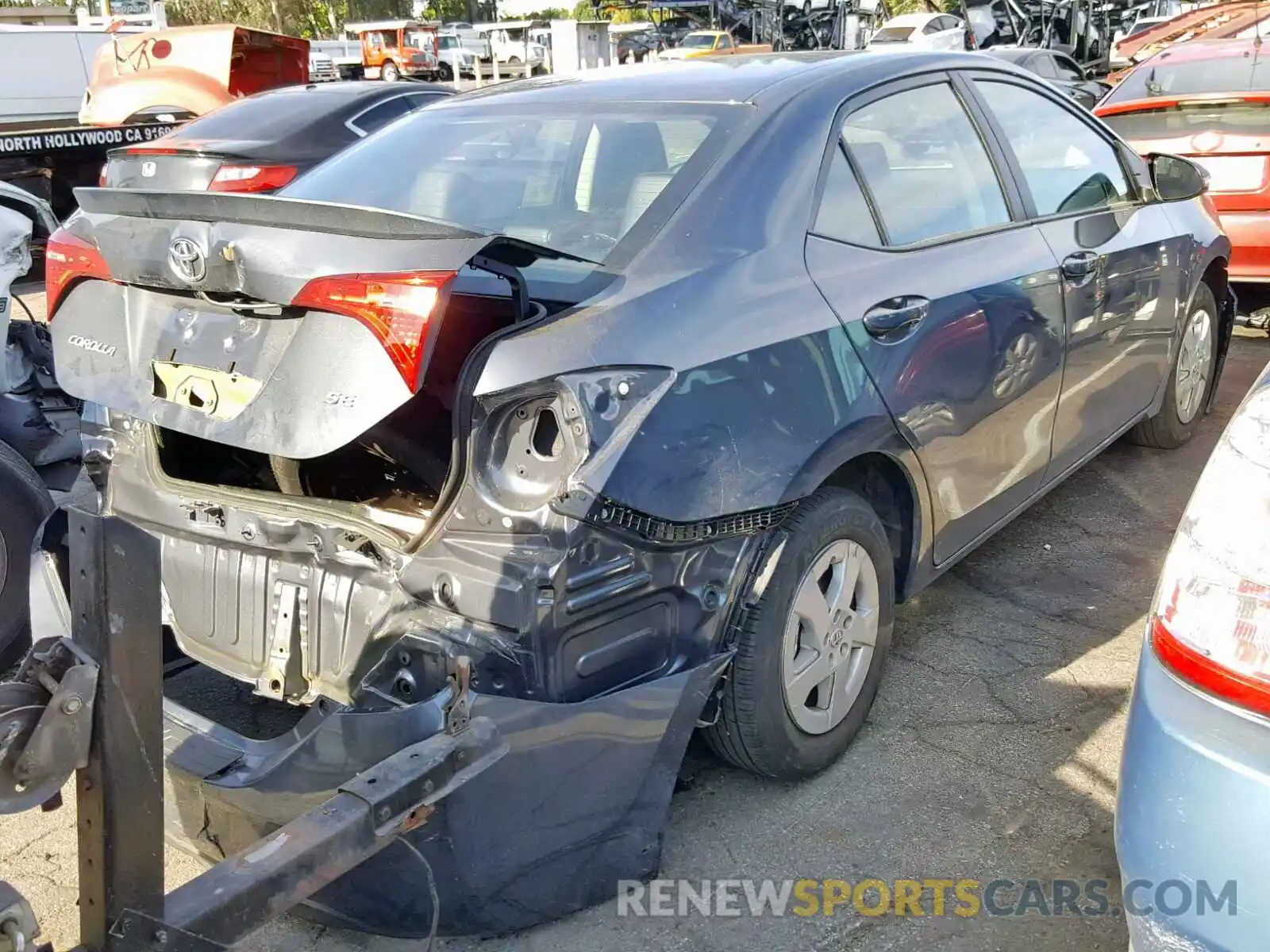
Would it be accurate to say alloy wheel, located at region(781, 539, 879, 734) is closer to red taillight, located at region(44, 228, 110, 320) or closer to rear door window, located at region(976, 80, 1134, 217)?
rear door window, located at region(976, 80, 1134, 217)

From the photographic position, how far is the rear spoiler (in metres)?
2.09

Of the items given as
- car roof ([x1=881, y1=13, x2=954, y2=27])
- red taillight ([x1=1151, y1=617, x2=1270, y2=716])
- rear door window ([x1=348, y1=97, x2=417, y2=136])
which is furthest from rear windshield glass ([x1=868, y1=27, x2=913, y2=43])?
red taillight ([x1=1151, y1=617, x2=1270, y2=716])

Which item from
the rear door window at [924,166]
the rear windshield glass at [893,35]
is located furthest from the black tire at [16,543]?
the rear windshield glass at [893,35]

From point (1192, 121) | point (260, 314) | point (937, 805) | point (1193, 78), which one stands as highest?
point (1193, 78)

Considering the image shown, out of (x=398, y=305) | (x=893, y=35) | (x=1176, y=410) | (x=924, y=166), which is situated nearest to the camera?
(x=398, y=305)

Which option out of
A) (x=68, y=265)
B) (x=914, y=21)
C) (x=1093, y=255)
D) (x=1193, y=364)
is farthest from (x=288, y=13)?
(x=68, y=265)

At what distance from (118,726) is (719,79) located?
229 centimetres

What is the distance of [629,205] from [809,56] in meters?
0.98

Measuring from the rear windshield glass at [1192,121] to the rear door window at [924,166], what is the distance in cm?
353

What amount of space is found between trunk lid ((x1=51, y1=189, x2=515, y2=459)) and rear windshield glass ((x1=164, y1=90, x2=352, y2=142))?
5.29 m

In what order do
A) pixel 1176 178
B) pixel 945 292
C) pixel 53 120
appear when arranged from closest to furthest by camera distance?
pixel 945 292
pixel 1176 178
pixel 53 120

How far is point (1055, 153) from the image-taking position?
4.00 metres

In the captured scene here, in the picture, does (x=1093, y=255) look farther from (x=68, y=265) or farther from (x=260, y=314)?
(x=68, y=265)

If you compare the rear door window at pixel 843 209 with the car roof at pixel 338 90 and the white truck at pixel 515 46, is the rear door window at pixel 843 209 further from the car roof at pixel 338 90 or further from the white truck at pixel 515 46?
the white truck at pixel 515 46
